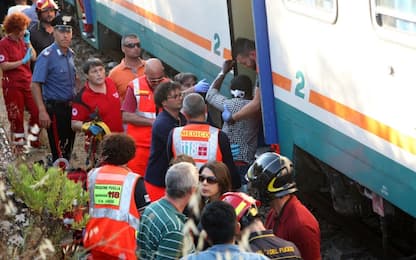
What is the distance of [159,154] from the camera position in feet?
21.3

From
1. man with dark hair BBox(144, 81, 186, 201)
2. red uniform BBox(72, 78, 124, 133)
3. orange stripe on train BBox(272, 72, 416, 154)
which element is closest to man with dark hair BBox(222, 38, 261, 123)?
orange stripe on train BBox(272, 72, 416, 154)

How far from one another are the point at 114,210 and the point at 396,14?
2.01 m

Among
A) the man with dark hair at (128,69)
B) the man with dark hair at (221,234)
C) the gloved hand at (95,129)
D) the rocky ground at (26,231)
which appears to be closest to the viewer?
the man with dark hair at (221,234)

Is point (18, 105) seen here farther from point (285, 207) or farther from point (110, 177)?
point (285, 207)

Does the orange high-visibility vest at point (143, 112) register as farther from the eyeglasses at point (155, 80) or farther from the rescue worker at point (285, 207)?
the rescue worker at point (285, 207)

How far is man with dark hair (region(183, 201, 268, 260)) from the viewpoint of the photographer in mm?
3773

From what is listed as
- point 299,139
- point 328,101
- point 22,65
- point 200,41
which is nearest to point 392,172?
point 328,101

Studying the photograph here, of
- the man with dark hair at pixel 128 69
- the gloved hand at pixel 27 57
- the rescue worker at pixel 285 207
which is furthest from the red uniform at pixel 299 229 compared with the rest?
the gloved hand at pixel 27 57

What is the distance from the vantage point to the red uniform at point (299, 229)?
4648mm

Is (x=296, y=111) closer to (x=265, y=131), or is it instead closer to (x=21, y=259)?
(x=265, y=131)

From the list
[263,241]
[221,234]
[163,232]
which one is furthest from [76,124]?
[221,234]

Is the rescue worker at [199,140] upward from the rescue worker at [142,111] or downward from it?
upward

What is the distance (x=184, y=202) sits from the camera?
4762 mm

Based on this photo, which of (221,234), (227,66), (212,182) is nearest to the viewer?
(221,234)
